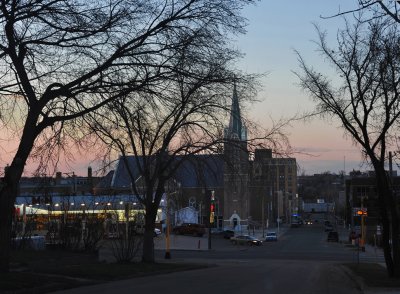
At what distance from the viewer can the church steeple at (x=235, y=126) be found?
25000mm

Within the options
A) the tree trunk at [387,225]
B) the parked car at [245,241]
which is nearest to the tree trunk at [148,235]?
the tree trunk at [387,225]

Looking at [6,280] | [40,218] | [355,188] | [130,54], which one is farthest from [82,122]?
[355,188]

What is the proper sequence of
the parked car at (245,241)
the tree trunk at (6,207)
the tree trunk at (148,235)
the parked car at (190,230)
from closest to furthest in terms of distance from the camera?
the tree trunk at (6,207), the tree trunk at (148,235), the parked car at (245,241), the parked car at (190,230)

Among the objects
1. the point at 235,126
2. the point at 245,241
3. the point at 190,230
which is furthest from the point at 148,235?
the point at 190,230

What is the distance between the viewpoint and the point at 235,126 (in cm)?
2709

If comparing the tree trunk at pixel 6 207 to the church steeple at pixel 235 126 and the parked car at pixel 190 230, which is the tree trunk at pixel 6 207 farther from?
the parked car at pixel 190 230

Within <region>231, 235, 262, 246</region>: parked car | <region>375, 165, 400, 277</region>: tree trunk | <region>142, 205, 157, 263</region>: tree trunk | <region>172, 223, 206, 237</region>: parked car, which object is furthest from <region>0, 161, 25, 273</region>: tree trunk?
<region>172, 223, 206, 237</region>: parked car

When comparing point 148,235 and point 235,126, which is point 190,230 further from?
point 235,126

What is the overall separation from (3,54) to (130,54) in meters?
3.53

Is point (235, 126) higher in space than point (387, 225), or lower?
higher

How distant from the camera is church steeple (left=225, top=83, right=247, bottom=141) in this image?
25.0m

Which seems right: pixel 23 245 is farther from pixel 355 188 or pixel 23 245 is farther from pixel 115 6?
pixel 355 188

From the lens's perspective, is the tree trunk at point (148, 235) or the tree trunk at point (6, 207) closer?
the tree trunk at point (6, 207)

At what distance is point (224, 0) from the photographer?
1661cm
